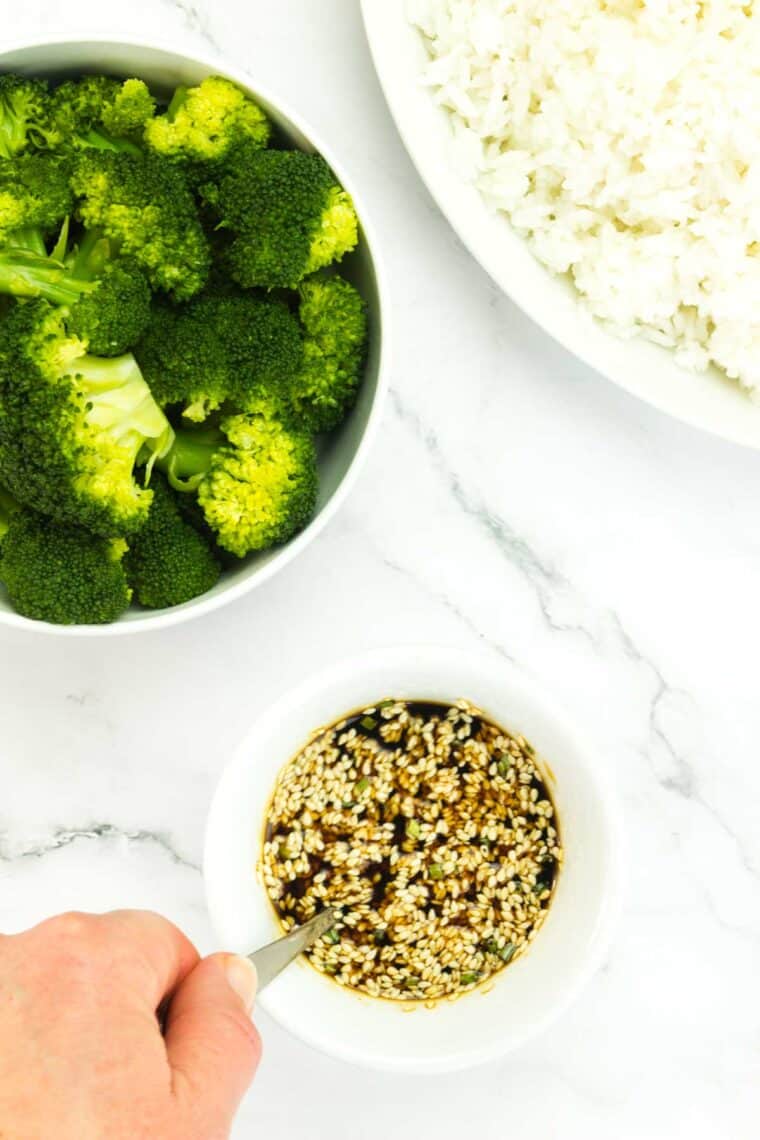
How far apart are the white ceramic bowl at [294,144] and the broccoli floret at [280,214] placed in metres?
0.03

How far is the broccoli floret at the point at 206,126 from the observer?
3.68 ft

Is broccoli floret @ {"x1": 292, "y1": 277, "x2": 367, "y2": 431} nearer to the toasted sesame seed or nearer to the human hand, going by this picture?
the toasted sesame seed

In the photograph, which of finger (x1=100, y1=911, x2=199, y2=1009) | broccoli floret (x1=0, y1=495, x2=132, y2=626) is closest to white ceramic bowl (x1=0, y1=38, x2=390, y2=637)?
broccoli floret (x1=0, y1=495, x2=132, y2=626)

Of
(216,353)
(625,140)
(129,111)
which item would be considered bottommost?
(216,353)

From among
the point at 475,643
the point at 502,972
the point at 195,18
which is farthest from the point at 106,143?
the point at 502,972

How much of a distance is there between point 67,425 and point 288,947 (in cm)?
51

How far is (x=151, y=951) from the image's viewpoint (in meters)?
0.94

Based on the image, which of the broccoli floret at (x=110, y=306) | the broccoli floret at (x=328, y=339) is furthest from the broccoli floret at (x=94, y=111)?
the broccoli floret at (x=328, y=339)

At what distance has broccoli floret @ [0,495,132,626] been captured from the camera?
3.67 ft

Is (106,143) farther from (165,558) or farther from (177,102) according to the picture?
(165,558)

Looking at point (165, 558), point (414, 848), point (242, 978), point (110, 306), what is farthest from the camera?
point (414, 848)

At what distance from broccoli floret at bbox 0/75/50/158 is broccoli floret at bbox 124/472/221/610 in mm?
318

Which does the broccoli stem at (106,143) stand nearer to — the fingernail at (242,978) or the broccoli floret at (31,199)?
the broccoli floret at (31,199)

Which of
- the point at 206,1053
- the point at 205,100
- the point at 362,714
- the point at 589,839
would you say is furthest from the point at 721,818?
the point at 205,100
